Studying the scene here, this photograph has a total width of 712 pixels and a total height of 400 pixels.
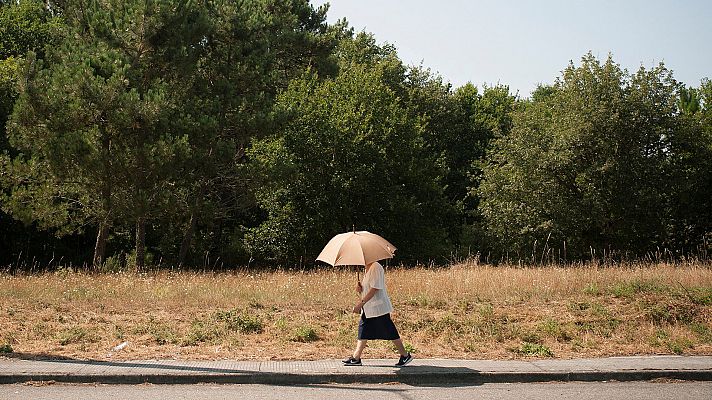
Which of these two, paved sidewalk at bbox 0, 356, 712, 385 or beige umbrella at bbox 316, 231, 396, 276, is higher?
beige umbrella at bbox 316, 231, 396, 276

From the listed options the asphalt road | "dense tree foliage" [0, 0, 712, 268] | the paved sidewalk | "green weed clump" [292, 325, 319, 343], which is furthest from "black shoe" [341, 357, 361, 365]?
"dense tree foliage" [0, 0, 712, 268]

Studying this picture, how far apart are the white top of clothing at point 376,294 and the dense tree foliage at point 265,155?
12.7 metres

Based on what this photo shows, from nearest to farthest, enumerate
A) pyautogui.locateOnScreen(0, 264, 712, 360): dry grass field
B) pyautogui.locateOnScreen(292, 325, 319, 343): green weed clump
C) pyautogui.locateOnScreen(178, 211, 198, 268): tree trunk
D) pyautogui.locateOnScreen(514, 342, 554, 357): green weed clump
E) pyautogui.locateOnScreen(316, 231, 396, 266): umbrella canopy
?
pyautogui.locateOnScreen(316, 231, 396, 266): umbrella canopy < pyautogui.locateOnScreen(514, 342, 554, 357): green weed clump < pyautogui.locateOnScreen(0, 264, 712, 360): dry grass field < pyautogui.locateOnScreen(292, 325, 319, 343): green weed clump < pyautogui.locateOnScreen(178, 211, 198, 268): tree trunk

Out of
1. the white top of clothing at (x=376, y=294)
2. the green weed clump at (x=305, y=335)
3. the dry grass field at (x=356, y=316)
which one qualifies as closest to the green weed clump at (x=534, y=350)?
the dry grass field at (x=356, y=316)

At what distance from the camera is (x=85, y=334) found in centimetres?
1196

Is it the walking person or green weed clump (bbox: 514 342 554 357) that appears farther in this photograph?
green weed clump (bbox: 514 342 554 357)

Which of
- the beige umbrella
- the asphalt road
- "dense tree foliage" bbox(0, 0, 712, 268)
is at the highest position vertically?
"dense tree foliage" bbox(0, 0, 712, 268)

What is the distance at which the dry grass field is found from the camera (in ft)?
37.5

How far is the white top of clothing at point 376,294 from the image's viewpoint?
10.1m

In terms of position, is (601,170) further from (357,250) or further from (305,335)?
(357,250)

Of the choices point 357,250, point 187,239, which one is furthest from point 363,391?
point 187,239

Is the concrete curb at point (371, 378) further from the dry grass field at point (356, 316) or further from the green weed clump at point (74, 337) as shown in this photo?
the green weed clump at point (74, 337)

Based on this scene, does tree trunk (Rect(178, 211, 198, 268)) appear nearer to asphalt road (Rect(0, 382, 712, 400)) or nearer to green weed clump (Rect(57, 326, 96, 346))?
green weed clump (Rect(57, 326, 96, 346))

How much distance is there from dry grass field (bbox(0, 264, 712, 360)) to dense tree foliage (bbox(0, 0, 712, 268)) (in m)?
6.13
